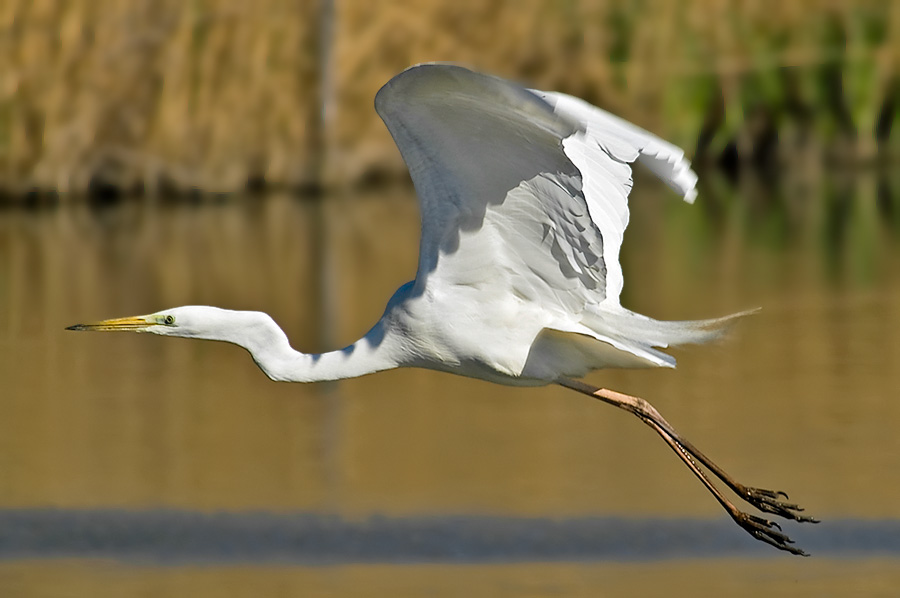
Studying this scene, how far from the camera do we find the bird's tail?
5715 mm

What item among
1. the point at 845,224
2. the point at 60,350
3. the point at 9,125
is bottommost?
the point at 60,350

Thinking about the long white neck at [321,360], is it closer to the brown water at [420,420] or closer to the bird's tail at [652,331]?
the bird's tail at [652,331]

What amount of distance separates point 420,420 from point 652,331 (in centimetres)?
285

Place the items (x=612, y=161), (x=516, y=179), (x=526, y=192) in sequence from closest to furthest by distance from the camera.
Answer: (x=516, y=179) → (x=526, y=192) → (x=612, y=161)

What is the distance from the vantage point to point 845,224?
583 inches

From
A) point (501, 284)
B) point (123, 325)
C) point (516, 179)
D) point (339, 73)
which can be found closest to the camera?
point (516, 179)

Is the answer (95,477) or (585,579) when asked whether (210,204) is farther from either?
(585,579)

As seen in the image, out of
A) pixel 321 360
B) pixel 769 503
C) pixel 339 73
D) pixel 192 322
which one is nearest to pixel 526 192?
pixel 321 360

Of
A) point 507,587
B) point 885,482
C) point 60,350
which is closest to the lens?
point 507,587

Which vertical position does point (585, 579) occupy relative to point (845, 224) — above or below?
below

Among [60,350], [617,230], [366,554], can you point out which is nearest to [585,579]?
[366,554]

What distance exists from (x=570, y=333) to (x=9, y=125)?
10.1 metres

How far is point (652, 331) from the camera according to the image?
5762 millimetres

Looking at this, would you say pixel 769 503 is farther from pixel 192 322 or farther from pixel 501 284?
pixel 192 322
